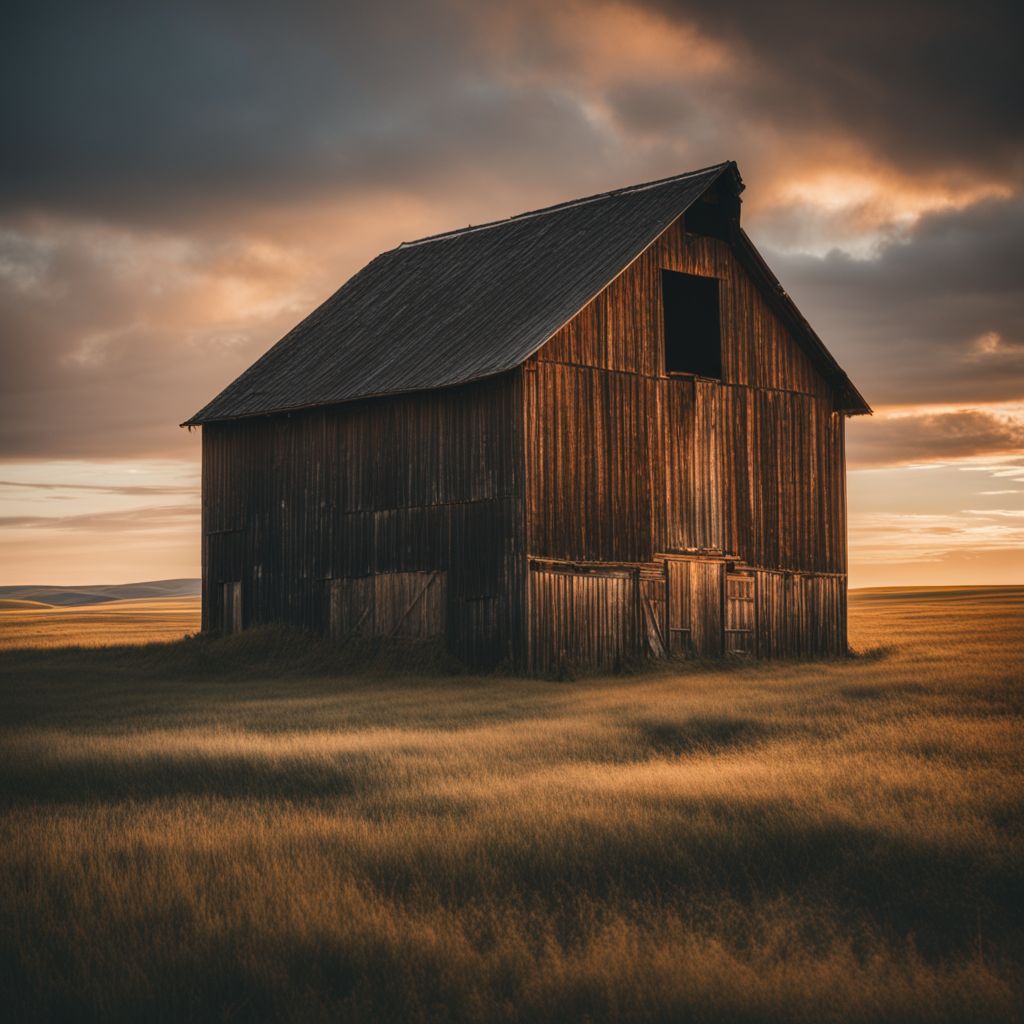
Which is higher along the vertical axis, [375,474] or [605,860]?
[375,474]

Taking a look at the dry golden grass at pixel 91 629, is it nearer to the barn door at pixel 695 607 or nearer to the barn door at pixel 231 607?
the barn door at pixel 231 607

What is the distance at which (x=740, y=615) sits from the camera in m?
31.0

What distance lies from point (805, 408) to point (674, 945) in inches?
1022

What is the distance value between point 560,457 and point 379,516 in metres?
5.01

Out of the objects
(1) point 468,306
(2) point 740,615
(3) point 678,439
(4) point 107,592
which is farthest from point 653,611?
(4) point 107,592

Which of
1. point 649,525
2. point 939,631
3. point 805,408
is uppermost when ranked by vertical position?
point 805,408

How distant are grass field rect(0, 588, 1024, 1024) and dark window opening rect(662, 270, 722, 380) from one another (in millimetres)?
12917

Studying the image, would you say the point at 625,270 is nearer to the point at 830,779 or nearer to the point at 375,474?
the point at 375,474

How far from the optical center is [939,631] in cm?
4262

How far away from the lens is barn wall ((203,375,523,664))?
2789 cm

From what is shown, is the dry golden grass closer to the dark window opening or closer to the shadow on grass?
the dark window opening

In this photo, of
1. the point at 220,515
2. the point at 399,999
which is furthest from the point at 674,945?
the point at 220,515

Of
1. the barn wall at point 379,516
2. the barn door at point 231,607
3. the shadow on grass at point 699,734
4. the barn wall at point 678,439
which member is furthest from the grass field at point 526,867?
the barn door at point 231,607

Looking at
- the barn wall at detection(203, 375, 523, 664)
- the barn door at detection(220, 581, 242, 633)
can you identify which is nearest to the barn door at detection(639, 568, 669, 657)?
the barn wall at detection(203, 375, 523, 664)
